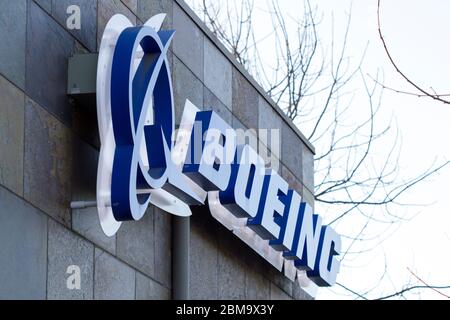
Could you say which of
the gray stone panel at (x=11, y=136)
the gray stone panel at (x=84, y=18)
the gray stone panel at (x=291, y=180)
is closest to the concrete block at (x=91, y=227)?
the gray stone panel at (x=11, y=136)

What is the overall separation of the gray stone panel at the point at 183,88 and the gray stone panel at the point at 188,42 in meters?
0.06

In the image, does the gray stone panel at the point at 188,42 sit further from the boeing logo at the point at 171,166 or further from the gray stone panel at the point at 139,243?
the gray stone panel at the point at 139,243

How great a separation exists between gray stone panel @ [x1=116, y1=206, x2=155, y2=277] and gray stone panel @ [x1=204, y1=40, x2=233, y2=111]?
6.04 feet

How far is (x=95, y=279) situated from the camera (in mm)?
9688

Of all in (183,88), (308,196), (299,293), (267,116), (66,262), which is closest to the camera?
(66,262)

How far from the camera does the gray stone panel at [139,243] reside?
10203mm

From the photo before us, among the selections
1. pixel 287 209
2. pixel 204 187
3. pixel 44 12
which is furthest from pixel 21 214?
pixel 287 209

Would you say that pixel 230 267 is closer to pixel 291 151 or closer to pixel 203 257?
pixel 203 257

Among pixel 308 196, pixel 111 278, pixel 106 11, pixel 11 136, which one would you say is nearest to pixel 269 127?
pixel 308 196

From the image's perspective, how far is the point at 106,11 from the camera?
1021 centimetres

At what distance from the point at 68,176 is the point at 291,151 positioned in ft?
18.0
